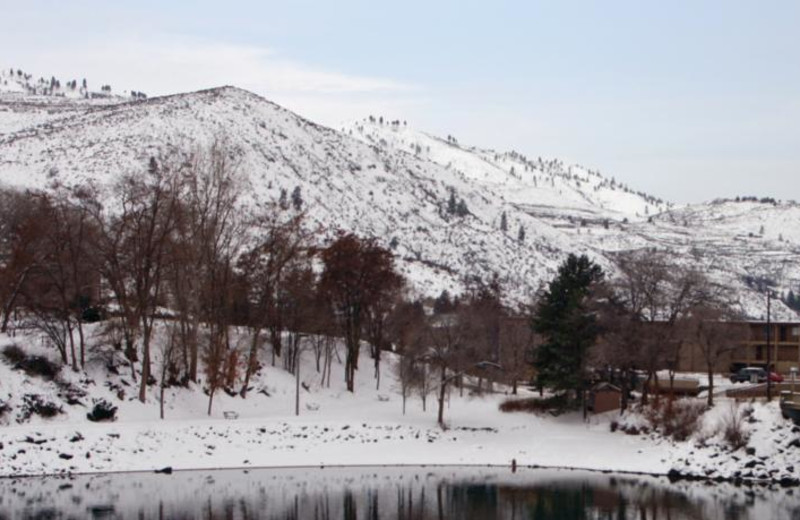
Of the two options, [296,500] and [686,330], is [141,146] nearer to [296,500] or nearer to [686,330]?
[686,330]

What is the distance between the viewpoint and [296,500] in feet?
149

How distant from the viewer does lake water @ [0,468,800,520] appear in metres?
42.5

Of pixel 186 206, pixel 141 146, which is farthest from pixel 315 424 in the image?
pixel 141 146

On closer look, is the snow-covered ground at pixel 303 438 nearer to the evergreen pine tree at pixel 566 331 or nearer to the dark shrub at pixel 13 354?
the dark shrub at pixel 13 354

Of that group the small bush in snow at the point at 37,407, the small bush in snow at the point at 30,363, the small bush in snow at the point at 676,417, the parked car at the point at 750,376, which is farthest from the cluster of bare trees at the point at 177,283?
the parked car at the point at 750,376

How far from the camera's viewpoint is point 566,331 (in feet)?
227

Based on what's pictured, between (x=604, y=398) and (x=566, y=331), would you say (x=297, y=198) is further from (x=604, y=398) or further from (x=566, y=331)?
(x=604, y=398)

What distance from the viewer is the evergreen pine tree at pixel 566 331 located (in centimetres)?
6875

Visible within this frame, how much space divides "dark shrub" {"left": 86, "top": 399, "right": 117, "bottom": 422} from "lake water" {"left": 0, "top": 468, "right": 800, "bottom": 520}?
280 inches

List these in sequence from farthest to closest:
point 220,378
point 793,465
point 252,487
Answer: point 220,378 → point 793,465 → point 252,487

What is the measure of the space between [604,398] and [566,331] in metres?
5.25

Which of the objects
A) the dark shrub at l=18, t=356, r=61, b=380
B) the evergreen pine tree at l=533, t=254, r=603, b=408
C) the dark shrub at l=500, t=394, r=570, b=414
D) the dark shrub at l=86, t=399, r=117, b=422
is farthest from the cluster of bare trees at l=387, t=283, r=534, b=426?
the dark shrub at l=18, t=356, r=61, b=380

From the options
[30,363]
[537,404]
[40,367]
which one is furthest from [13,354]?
[537,404]

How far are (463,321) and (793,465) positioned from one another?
32.8m
